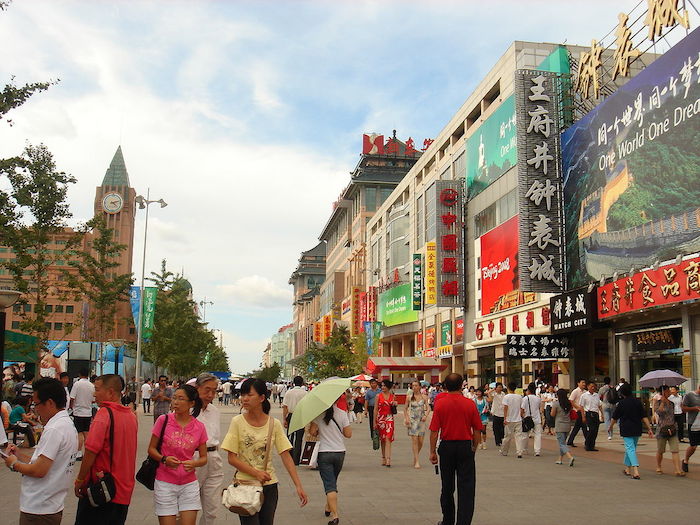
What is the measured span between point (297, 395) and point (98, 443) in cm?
940

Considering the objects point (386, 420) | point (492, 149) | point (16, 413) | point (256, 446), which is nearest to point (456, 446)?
point (256, 446)

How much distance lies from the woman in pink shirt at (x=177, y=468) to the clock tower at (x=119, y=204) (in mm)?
132150

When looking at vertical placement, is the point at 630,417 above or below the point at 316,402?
below

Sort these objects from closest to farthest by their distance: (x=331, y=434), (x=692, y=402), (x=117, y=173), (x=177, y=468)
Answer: (x=177, y=468), (x=331, y=434), (x=692, y=402), (x=117, y=173)

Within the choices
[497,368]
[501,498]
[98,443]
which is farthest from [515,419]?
[497,368]

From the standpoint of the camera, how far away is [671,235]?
2283cm

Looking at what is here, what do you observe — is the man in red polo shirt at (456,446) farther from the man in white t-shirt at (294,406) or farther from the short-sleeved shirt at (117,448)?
the man in white t-shirt at (294,406)

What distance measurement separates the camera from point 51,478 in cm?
511

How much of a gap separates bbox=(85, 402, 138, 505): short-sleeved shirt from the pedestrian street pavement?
365 centimetres

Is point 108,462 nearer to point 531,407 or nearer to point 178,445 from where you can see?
point 178,445

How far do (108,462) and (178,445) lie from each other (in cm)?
57

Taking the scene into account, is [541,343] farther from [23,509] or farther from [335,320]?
[335,320]

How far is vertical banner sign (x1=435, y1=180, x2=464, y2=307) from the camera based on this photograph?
152 feet

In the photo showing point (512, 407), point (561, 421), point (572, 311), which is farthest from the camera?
point (572, 311)
